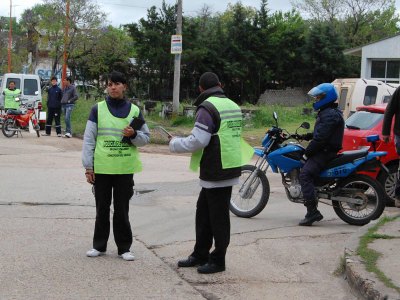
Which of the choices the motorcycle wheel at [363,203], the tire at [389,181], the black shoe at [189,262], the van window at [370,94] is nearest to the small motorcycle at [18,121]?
the van window at [370,94]

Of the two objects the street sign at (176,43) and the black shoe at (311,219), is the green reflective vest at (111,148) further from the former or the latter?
the street sign at (176,43)

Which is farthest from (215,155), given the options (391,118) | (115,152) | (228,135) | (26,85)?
(26,85)

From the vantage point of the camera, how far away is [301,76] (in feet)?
155

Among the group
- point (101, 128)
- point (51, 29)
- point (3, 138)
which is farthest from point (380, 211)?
point (51, 29)

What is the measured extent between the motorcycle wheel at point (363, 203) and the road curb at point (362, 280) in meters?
1.80

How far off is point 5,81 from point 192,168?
2190cm

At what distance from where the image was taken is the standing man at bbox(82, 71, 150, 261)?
21.2ft

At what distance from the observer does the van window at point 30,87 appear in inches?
1062

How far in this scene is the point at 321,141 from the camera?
8.38m

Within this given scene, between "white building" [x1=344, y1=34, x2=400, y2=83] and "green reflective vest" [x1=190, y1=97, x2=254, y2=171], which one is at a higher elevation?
"white building" [x1=344, y1=34, x2=400, y2=83]

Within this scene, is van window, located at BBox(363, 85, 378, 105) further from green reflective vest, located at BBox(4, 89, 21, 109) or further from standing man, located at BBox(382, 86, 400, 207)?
standing man, located at BBox(382, 86, 400, 207)

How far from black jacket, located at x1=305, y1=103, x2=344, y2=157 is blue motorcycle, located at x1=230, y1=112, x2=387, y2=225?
9.9 inches

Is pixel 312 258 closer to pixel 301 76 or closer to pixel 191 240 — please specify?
pixel 191 240

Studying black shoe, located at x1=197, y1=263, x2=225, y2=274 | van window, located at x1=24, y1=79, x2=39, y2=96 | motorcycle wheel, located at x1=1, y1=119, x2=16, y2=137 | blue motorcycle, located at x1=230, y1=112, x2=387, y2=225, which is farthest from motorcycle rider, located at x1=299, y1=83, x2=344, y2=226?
van window, located at x1=24, y1=79, x2=39, y2=96
